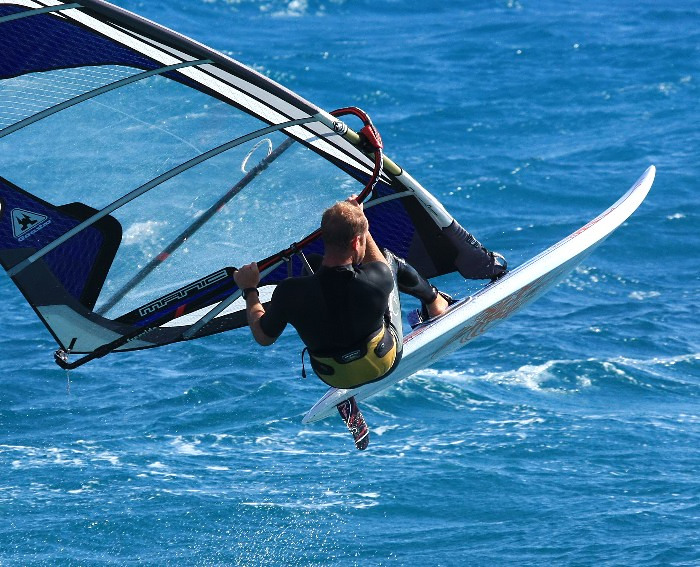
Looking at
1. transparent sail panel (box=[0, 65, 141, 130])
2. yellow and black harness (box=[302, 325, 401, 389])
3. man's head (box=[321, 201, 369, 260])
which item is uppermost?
transparent sail panel (box=[0, 65, 141, 130])

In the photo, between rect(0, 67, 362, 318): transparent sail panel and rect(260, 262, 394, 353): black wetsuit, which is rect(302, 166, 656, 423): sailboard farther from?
rect(260, 262, 394, 353): black wetsuit

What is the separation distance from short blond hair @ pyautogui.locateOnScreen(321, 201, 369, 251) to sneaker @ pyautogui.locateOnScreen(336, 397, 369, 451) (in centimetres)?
179

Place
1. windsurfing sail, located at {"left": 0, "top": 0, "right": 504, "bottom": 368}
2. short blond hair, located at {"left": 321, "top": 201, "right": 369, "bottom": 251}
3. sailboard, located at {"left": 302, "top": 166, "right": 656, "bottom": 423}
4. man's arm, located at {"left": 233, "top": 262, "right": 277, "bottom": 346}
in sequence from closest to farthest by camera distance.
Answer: short blond hair, located at {"left": 321, "top": 201, "right": 369, "bottom": 251}, man's arm, located at {"left": 233, "top": 262, "right": 277, "bottom": 346}, windsurfing sail, located at {"left": 0, "top": 0, "right": 504, "bottom": 368}, sailboard, located at {"left": 302, "top": 166, "right": 656, "bottom": 423}

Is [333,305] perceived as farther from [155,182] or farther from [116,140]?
[116,140]

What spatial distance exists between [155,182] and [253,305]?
111 centimetres

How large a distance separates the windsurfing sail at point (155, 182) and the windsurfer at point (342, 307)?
0.74 m

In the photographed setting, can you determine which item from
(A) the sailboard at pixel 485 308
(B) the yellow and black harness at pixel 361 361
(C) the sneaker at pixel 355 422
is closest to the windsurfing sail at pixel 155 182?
(A) the sailboard at pixel 485 308

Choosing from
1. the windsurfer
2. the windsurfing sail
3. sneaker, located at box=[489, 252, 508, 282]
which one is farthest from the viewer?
A: sneaker, located at box=[489, 252, 508, 282]

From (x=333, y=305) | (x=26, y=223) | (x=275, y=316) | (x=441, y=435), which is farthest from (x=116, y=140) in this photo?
(x=441, y=435)

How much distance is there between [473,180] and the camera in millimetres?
17797

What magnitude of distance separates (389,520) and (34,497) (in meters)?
3.16

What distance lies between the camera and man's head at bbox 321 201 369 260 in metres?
5.19

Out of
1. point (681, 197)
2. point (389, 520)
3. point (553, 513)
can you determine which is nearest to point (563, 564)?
point (553, 513)

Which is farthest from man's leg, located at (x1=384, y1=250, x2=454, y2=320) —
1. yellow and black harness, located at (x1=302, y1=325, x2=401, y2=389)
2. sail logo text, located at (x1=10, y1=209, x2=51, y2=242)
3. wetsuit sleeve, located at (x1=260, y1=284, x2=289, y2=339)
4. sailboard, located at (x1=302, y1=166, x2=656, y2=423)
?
sail logo text, located at (x1=10, y1=209, x2=51, y2=242)
